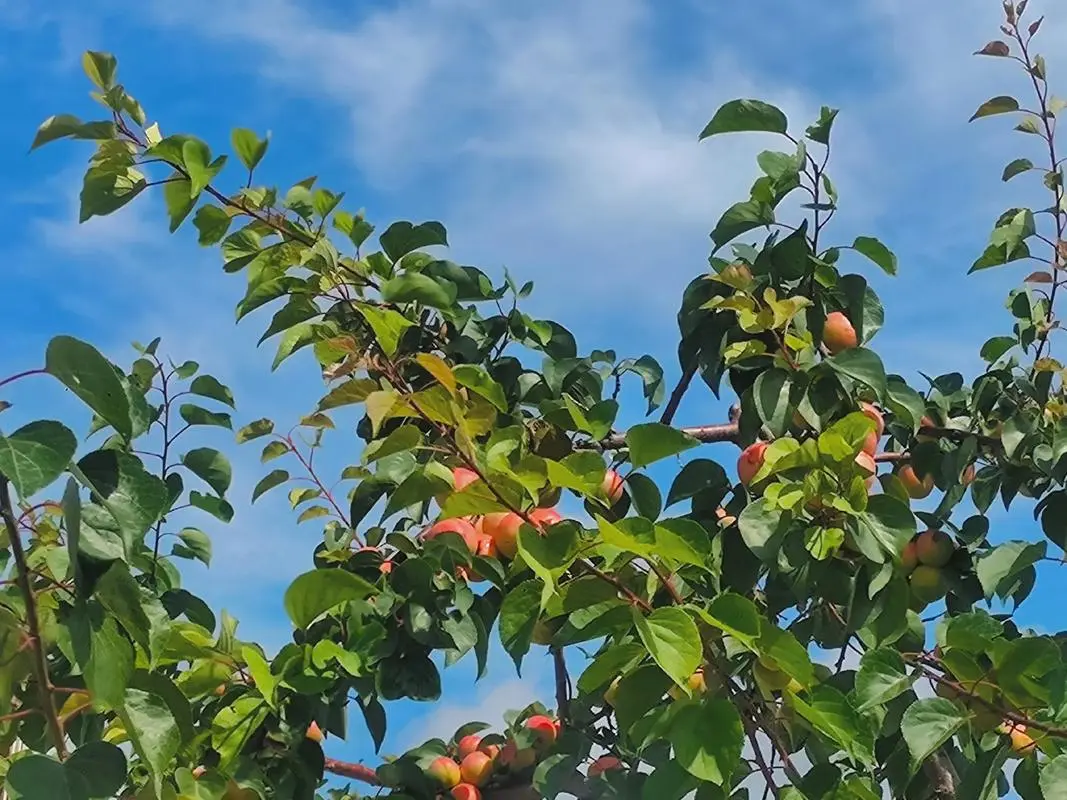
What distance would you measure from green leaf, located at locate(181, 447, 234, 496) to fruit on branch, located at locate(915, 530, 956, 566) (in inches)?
39.7

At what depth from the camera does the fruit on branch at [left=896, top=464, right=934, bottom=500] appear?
1693 millimetres

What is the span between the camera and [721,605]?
41.5 inches

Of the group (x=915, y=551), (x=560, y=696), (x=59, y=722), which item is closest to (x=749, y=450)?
(x=915, y=551)

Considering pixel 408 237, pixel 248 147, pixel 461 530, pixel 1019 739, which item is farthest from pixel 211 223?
pixel 1019 739

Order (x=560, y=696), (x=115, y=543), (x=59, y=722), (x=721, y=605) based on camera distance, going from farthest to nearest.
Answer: (x=560, y=696) → (x=721, y=605) → (x=59, y=722) → (x=115, y=543)

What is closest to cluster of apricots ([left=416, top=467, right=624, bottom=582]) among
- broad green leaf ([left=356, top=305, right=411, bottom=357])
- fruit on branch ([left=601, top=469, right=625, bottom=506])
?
fruit on branch ([left=601, top=469, right=625, bottom=506])

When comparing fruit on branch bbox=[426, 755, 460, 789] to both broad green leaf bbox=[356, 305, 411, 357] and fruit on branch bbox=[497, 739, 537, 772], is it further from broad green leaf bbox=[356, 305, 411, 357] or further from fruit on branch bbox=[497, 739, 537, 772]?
broad green leaf bbox=[356, 305, 411, 357]

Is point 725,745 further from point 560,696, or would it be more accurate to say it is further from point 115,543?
point 560,696

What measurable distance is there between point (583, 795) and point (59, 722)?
67cm

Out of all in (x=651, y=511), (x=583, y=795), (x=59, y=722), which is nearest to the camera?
(x=59, y=722)

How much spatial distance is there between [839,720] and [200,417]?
1086 mm

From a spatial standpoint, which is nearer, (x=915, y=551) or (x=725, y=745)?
(x=725, y=745)

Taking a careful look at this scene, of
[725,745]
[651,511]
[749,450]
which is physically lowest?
[725,745]

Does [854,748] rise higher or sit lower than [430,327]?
lower
